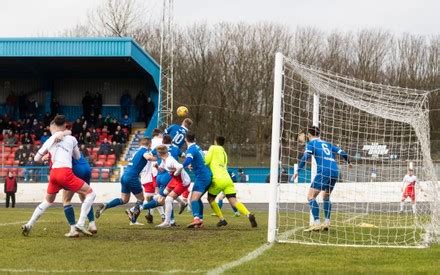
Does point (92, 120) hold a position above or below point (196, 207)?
above

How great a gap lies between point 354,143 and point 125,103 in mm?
26310

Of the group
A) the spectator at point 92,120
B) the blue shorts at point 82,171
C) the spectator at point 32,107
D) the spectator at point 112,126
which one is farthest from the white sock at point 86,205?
the spectator at point 32,107

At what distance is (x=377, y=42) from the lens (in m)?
58.0

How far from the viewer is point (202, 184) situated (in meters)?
15.1

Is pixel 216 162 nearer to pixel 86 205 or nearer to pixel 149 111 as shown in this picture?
pixel 86 205

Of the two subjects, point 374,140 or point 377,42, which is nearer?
point 374,140

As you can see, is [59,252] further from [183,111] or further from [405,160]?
[405,160]

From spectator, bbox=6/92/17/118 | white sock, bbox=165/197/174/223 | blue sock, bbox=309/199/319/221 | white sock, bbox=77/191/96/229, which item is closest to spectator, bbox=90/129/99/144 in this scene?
spectator, bbox=6/92/17/118

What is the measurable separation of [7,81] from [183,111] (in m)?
29.4

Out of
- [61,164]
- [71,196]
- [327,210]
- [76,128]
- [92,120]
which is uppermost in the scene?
[92,120]

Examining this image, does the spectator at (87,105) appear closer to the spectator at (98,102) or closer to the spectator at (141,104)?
the spectator at (98,102)

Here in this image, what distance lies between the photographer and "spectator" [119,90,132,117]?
4184 cm

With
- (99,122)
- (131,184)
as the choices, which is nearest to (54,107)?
(99,122)

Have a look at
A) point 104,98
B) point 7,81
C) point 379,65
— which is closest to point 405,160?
point 104,98
